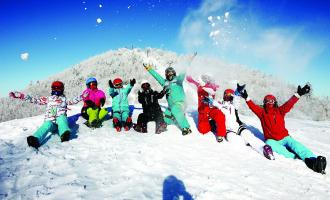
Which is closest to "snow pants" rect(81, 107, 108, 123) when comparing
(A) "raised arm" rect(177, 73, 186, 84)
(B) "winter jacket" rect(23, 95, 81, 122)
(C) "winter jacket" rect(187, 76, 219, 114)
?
(B) "winter jacket" rect(23, 95, 81, 122)

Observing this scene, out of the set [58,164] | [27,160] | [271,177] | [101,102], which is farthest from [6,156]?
[271,177]

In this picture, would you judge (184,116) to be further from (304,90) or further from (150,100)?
(304,90)

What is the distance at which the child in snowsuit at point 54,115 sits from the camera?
7.03 metres

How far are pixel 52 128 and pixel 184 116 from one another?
3.85 metres

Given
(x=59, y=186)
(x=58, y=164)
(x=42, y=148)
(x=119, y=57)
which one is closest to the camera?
(x=59, y=186)

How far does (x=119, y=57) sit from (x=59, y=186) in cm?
4596

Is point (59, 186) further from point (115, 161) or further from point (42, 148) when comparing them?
point (42, 148)

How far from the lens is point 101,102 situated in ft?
30.7

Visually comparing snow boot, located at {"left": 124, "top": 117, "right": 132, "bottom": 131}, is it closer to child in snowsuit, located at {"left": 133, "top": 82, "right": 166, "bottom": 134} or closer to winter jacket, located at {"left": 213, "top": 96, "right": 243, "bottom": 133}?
child in snowsuit, located at {"left": 133, "top": 82, "right": 166, "bottom": 134}

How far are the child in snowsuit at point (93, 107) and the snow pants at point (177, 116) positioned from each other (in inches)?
80.9

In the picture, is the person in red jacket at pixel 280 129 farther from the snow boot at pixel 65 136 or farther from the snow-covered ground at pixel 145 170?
the snow boot at pixel 65 136

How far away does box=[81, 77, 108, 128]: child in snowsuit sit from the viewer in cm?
855

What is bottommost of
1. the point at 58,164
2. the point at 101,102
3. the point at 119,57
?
the point at 58,164

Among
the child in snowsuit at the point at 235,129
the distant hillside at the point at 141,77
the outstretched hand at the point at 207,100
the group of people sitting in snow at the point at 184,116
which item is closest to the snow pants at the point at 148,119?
the group of people sitting in snow at the point at 184,116
